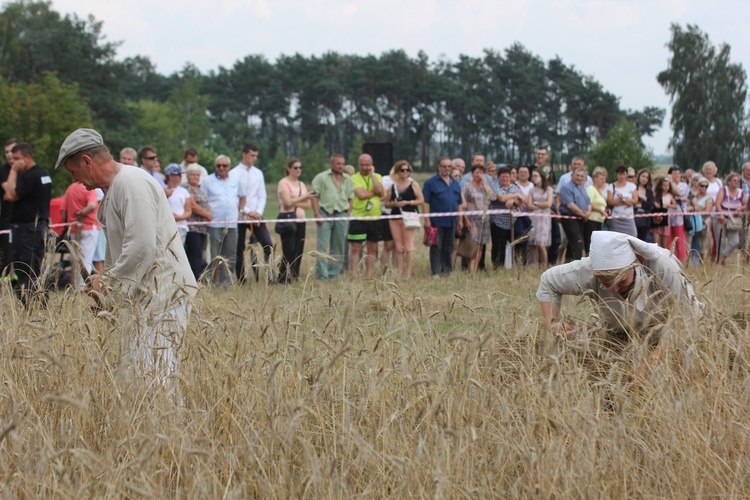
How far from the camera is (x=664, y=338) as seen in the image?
162 inches

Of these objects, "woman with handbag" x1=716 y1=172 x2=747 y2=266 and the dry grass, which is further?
"woman with handbag" x1=716 y1=172 x2=747 y2=266

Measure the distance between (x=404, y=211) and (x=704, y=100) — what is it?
5241 cm

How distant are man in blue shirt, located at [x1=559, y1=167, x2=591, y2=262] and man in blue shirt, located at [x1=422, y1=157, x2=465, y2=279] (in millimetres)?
1638

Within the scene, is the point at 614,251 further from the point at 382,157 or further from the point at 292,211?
the point at 382,157

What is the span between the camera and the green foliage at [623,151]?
55.9 metres

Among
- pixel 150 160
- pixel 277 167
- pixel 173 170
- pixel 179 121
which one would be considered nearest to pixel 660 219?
pixel 173 170

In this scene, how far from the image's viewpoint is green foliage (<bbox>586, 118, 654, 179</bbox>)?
5594 centimetres

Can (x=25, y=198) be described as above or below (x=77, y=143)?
below

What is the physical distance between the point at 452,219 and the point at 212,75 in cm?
9012

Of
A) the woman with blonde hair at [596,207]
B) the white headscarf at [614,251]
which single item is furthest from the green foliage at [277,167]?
the white headscarf at [614,251]

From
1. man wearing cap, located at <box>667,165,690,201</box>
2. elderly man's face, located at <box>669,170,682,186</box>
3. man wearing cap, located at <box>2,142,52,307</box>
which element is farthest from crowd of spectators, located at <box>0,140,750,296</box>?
elderly man's face, located at <box>669,170,682,186</box>

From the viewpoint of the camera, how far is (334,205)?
11.6 m

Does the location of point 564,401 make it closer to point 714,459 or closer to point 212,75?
point 714,459

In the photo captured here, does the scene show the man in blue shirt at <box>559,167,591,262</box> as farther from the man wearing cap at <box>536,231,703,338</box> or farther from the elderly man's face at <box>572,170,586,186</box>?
the man wearing cap at <box>536,231,703,338</box>
